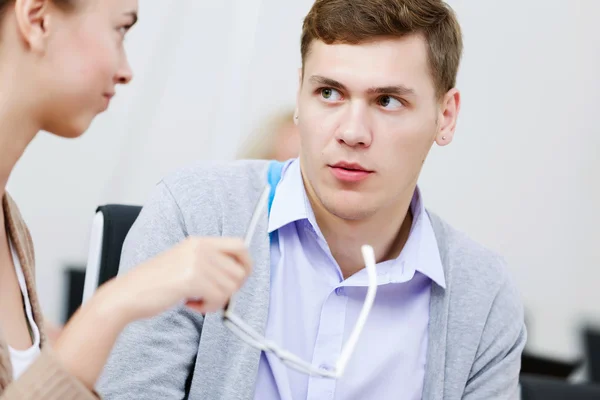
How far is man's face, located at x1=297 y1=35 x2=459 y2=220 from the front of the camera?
54.7 inches

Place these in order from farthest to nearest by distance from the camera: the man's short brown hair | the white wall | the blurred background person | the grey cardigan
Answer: the white wall
the blurred background person
the man's short brown hair
the grey cardigan

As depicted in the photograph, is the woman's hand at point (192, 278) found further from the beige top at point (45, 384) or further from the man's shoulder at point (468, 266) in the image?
the man's shoulder at point (468, 266)

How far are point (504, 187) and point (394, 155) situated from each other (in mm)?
2070

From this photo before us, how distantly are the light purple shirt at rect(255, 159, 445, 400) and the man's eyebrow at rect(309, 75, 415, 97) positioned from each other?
20 centimetres

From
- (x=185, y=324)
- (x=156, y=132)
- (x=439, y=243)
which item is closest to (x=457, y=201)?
(x=156, y=132)

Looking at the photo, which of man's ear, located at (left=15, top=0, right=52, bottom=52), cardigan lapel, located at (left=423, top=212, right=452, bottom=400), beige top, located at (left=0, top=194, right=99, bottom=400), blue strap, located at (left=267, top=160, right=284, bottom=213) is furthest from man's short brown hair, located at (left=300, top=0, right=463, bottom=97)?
beige top, located at (left=0, top=194, right=99, bottom=400)

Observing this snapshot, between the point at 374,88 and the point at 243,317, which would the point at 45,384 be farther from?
the point at 374,88

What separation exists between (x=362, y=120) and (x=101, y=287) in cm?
65

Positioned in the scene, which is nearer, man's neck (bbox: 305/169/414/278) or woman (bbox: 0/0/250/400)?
woman (bbox: 0/0/250/400)

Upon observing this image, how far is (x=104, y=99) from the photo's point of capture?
0.94 m

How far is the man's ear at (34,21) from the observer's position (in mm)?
868

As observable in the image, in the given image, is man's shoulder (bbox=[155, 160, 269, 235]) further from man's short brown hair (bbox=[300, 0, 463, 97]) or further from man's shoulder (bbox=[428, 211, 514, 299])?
man's shoulder (bbox=[428, 211, 514, 299])

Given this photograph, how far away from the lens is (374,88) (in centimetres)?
139

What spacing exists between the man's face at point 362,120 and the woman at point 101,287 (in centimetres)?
51
